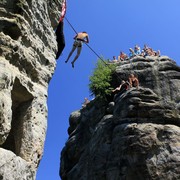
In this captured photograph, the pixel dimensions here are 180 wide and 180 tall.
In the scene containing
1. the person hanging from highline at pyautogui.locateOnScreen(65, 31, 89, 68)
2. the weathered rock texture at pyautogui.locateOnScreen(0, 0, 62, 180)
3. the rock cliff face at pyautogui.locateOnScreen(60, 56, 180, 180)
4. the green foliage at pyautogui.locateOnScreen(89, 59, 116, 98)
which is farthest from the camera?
the green foliage at pyautogui.locateOnScreen(89, 59, 116, 98)

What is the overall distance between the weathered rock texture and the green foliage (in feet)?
67.2

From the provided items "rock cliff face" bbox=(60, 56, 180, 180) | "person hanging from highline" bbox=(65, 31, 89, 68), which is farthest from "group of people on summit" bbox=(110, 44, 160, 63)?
"person hanging from highline" bbox=(65, 31, 89, 68)

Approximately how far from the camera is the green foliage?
2830 centimetres

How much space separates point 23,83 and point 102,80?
22.3 meters

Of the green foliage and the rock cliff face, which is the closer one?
the rock cliff face

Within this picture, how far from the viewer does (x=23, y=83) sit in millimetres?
6703

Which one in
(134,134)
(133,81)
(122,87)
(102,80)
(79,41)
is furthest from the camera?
(102,80)

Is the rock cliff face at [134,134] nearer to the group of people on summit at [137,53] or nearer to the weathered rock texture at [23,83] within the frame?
the group of people on summit at [137,53]

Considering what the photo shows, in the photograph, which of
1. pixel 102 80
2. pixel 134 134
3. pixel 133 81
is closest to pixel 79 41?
pixel 134 134

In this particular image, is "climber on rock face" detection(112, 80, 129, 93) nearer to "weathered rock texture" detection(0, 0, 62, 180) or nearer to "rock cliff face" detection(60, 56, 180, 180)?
"rock cliff face" detection(60, 56, 180, 180)

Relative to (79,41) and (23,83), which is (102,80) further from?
(23,83)

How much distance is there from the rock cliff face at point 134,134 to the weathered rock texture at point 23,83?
13.7 metres

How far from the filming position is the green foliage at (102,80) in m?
28.3

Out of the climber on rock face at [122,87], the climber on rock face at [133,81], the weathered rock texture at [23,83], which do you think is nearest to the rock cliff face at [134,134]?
the climber on rock face at [122,87]
